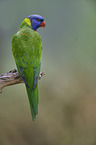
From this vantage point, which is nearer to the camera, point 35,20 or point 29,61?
point 29,61

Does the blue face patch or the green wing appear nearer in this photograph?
the green wing

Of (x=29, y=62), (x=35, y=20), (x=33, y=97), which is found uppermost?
(x=35, y=20)

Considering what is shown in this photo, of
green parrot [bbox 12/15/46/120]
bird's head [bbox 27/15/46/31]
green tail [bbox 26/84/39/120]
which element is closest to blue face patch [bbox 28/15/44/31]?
bird's head [bbox 27/15/46/31]

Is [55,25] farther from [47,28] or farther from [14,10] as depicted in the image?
[14,10]

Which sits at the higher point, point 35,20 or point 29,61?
point 35,20

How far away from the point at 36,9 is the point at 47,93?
177 cm

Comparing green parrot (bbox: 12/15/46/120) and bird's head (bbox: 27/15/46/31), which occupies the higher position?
bird's head (bbox: 27/15/46/31)

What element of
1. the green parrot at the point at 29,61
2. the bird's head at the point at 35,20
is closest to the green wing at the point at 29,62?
the green parrot at the point at 29,61

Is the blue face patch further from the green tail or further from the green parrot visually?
the green tail

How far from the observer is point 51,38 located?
413cm

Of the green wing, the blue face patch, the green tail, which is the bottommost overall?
the green tail

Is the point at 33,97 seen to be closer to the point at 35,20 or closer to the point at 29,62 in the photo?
the point at 29,62

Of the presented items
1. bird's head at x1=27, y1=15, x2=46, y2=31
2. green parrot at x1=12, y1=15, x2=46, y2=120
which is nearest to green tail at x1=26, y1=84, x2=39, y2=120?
green parrot at x1=12, y1=15, x2=46, y2=120

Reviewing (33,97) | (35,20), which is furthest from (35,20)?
(33,97)
